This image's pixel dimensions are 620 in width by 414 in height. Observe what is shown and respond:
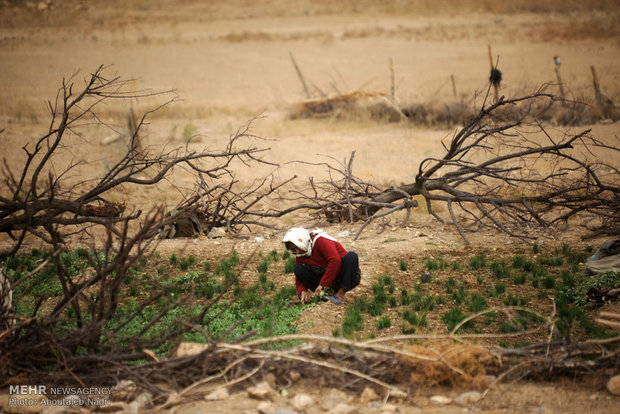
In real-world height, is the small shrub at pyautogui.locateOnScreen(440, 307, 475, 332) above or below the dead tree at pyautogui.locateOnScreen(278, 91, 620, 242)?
below

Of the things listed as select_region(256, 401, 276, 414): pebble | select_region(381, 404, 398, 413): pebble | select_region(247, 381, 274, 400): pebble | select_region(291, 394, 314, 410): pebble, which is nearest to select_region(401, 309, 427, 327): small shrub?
select_region(381, 404, 398, 413): pebble

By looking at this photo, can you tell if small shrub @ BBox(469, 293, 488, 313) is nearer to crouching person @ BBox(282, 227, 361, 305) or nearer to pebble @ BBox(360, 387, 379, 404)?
crouching person @ BBox(282, 227, 361, 305)

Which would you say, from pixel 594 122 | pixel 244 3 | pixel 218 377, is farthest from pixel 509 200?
pixel 244 3

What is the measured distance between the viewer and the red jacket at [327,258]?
248 inches

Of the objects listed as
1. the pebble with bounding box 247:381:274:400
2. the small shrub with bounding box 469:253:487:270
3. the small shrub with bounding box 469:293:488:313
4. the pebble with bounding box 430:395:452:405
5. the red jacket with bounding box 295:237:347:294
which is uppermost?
the red jacket with bounding box 295:237:347:294

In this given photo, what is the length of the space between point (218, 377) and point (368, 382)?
115 centimetres

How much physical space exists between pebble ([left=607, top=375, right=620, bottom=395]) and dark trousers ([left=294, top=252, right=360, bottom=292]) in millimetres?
2831

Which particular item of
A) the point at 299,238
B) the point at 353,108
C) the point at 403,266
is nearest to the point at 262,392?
the point at 299,238

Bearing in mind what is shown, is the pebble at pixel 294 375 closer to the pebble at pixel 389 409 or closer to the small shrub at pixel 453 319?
the pebble at pixel 389 409

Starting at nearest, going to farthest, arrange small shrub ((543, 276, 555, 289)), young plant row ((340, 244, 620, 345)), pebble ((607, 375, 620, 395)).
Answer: pebble ((607, 375, 620, 395)), young plant row ((340, 244, 620, 345)), small shrub ((543, 276, 555, 289))

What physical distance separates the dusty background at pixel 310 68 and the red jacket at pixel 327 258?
0.40 m

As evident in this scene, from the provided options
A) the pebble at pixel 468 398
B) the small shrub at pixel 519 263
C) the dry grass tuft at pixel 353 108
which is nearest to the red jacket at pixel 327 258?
the pebble at pixel 468 398

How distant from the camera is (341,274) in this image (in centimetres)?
653

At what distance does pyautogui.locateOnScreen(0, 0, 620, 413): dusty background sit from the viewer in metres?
9.60
